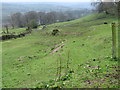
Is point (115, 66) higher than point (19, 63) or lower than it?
higher

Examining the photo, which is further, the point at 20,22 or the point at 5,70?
the point at 20,22

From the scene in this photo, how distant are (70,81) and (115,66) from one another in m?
5.49

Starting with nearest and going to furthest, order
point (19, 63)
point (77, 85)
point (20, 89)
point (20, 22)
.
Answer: point (77, 85)
point (20, 89)
point (19, 63)
point (20, 22)

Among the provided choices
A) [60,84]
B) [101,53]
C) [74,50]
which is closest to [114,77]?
[60,84]

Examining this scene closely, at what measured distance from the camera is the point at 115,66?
18.3 metres

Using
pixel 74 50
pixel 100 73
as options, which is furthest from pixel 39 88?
pixel 74 50

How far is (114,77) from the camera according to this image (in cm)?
1525

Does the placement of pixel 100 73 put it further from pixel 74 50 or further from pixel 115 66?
pixel 74 50

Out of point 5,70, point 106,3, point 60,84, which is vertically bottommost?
point 5,70

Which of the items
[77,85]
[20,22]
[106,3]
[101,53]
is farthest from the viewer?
[20,22]

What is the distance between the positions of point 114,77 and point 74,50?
15.2 metres

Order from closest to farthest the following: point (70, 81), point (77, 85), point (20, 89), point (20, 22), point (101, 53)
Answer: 1. point (77, 85)
2. point (70, 81)
3. point (20, 89)
4. point (101, 53)
5. point (20, 22)

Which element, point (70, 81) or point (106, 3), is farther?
point (106, 3)

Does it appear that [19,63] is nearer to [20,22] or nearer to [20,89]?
[20,89]
